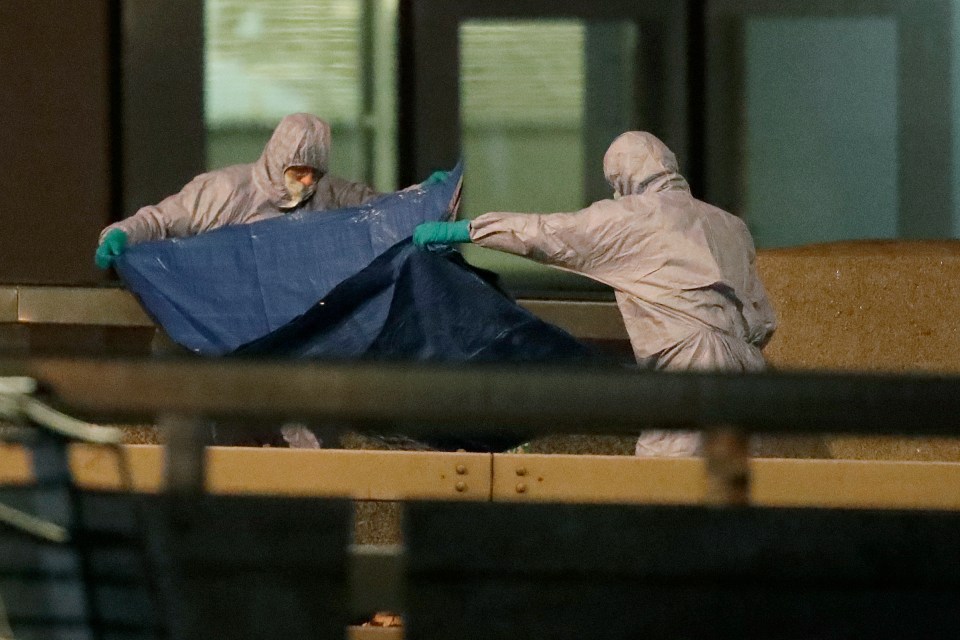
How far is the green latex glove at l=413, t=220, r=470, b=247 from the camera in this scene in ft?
21.3

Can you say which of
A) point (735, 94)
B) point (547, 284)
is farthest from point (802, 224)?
point (547, 284)

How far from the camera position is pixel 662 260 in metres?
6.52

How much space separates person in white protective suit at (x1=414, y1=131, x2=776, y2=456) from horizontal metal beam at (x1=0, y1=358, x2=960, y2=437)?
4.11 meters

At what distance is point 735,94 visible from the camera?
10195 millimetres

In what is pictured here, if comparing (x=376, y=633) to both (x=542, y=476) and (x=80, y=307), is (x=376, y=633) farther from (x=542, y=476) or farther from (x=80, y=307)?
(x=80, y=307)

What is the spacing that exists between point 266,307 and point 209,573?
434 centimetres

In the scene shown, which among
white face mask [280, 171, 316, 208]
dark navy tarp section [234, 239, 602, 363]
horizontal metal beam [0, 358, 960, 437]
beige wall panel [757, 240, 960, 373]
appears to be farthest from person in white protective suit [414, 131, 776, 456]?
horizontal metal beam [0, 358, 960, 437]

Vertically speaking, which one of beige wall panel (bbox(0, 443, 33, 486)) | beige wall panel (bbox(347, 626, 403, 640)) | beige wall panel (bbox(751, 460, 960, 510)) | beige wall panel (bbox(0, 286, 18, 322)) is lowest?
beige wall panel (bbox(347, 626, 403, 640))

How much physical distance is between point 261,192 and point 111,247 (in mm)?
824

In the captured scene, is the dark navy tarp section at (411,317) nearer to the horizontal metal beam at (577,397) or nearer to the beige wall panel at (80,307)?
the beige wall panel at (80,307)

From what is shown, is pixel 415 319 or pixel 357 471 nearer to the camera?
pixel 357 471

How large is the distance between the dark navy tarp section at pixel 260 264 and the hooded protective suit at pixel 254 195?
0.33m

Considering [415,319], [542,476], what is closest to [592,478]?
[542,476]

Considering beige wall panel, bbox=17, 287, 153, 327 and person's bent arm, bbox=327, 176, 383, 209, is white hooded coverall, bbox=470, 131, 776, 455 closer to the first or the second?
person's bent arm, bbox=327, 176, 383, 209
